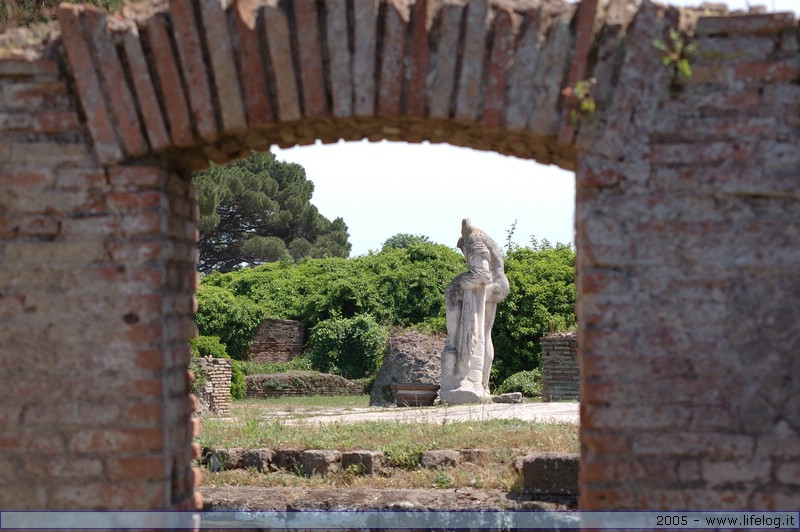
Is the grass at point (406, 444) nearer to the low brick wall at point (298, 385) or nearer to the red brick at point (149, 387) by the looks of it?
the red brick at point (149, 387)

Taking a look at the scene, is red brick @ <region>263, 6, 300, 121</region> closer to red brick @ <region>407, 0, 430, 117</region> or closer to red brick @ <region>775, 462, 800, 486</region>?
red brick @ <region>407, 0, 430, 117</region>

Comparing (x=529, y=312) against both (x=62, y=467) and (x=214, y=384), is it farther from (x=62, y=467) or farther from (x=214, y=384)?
(x=62, y=467)

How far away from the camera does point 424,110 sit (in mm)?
3682

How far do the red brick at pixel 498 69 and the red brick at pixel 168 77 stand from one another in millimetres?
1214

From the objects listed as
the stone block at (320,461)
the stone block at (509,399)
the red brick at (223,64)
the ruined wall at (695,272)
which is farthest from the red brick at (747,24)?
the stone block at (509,399)

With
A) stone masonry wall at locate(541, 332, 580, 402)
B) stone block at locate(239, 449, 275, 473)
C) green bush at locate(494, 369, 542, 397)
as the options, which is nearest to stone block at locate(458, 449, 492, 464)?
stone block at locate(239, 449, 275, 473)

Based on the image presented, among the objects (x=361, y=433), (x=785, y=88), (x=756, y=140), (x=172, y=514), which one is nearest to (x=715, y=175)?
(x=756, y=140)

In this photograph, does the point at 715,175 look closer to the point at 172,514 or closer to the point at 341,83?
the point at 341,83

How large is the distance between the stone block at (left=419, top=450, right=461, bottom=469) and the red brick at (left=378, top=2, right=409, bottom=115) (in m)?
4.95

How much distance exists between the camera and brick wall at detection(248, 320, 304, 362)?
1054 inches

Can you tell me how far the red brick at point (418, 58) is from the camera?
362 cm

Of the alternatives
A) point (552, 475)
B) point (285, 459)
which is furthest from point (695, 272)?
point (285, 459)

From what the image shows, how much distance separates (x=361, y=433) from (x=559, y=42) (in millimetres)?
6504

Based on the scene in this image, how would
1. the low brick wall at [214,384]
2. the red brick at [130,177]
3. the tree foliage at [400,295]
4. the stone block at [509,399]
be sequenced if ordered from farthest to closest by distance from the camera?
the tree foliage at [400,295] < the low brick wall at [214,384] < the stone block at [509,399] < the red brick at [130,177]
